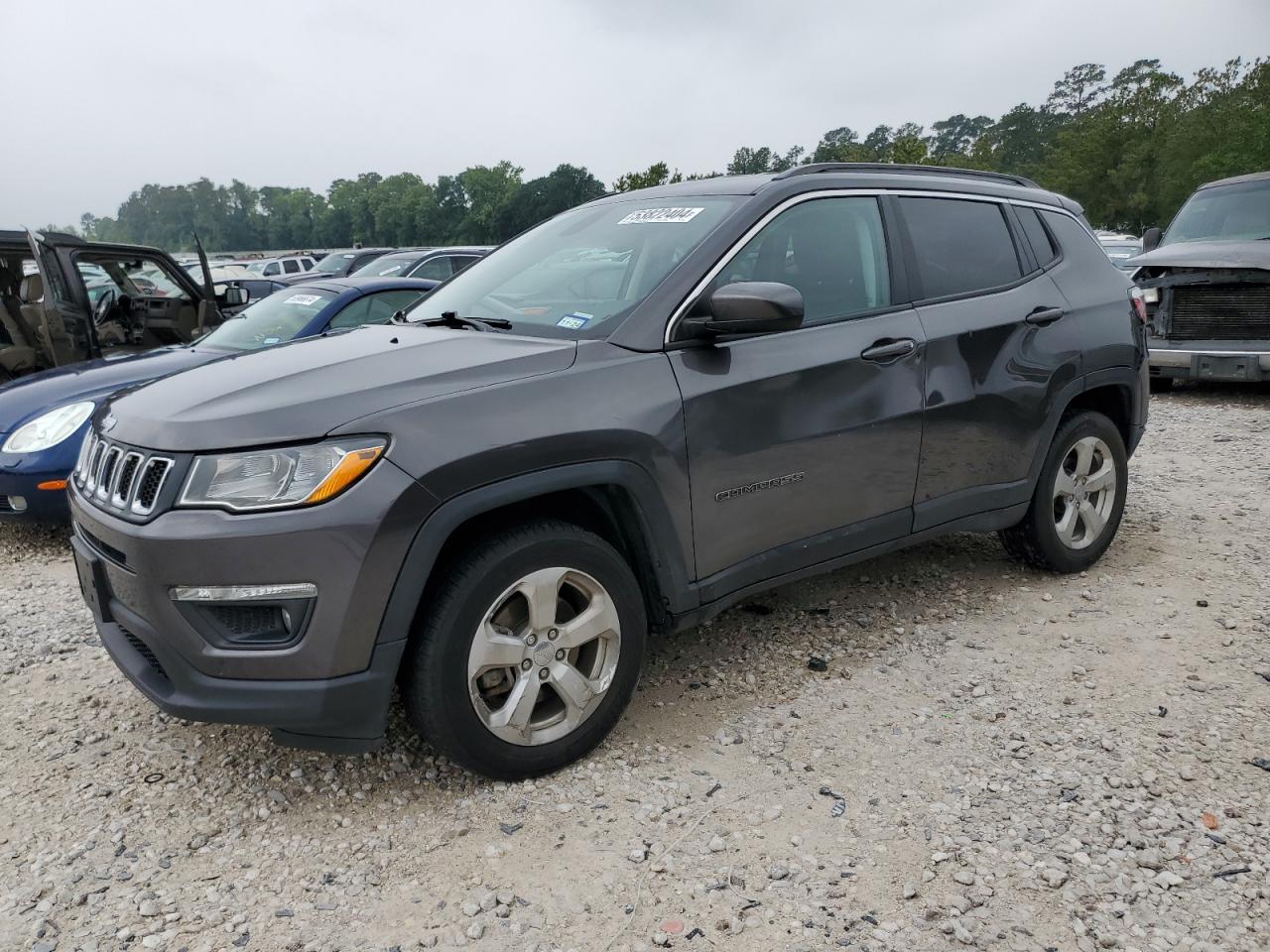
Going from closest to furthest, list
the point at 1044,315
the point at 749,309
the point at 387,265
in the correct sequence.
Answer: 1. the point at 749,309
2. the point at 1044,315
3. the point at 387,265

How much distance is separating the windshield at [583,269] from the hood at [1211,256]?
7.17 m

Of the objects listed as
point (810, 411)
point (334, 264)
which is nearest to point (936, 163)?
point (334, 264)

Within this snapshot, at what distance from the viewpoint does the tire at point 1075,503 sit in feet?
13.9

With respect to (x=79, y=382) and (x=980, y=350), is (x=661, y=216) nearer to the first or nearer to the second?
(x=980, y=350)

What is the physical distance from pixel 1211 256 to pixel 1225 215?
1132 mm

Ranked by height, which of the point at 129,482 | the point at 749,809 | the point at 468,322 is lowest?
the point at 749,809

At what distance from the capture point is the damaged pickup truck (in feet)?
27.8

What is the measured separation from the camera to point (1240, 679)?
343cm

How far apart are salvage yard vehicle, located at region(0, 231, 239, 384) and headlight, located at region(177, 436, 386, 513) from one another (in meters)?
4.84

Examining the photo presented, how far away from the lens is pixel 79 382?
5.43m

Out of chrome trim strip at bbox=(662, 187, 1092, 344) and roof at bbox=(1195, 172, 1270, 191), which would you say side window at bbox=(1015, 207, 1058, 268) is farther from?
roof at bbox=(1195, 172, 1270, 191)

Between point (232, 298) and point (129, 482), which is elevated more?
point (232, 298)

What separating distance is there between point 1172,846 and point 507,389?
7.07 feet

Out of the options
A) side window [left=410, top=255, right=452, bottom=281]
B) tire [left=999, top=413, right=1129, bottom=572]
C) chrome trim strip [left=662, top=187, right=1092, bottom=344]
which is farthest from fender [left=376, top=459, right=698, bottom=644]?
side window [left=410, top=255, right=452, bottom=281]
